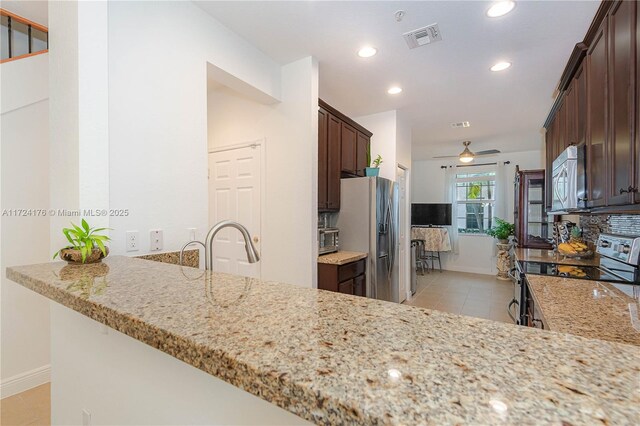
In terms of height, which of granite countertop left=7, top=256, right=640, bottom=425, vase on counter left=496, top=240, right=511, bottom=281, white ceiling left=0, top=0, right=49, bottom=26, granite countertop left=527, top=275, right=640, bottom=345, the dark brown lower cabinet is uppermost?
white ceiling left=0, top=0, right=49, bottom=26

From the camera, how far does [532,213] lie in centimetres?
487

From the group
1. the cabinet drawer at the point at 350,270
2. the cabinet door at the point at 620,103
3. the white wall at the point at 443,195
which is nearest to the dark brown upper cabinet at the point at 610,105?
the cabinet door at the point at 620,103

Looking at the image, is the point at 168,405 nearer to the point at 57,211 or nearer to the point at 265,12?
the point at 57,211

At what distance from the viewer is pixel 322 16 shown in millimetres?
2047

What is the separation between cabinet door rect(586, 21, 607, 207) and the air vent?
98 centimetres

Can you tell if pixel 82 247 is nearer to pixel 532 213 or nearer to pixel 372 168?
pixel 372 168

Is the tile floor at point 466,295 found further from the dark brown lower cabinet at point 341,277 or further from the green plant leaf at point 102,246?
the green plant leaf at point 102,246

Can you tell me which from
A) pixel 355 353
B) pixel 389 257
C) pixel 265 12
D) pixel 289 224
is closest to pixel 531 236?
pixel 389 257

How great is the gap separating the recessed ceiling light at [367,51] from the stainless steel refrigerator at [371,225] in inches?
48.4

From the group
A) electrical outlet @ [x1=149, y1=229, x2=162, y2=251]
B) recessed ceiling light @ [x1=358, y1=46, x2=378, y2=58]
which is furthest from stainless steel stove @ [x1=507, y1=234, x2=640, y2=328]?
electrical outlet @ [x1=149, y1=229, x2=162, y2=251]

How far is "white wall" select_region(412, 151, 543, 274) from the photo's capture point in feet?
20.4

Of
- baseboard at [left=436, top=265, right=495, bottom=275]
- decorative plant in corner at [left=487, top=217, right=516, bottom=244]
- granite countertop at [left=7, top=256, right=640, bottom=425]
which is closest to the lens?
granite countertop at [left=7, top=256, right=640, bottom=425]

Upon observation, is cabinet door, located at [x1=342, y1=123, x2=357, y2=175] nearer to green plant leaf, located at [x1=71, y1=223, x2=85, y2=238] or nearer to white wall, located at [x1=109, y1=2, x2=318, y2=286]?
white wall, located at [x1=109, y1=2, x2=318, y2=286]

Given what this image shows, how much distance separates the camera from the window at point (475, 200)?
6.46 m
